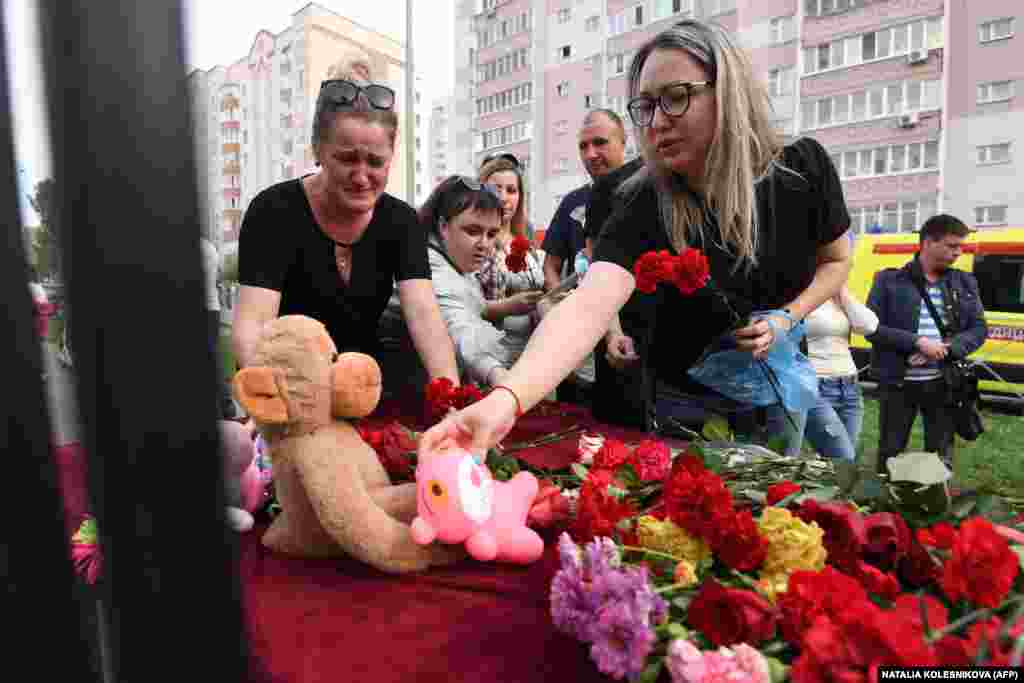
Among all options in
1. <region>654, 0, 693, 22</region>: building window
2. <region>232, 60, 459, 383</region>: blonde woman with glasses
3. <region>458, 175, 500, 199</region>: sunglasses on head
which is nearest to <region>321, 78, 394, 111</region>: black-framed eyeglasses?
<region>232, 60, 459, 383</region>: blonde woman with glasses

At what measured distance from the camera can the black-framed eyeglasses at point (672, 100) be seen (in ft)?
4.20

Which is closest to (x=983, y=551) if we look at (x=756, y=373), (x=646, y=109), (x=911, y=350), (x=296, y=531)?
(x=296, y=531)

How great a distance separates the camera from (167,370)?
0.30 meters

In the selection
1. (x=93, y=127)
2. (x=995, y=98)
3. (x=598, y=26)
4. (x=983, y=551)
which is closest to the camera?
(x=93, y=127)

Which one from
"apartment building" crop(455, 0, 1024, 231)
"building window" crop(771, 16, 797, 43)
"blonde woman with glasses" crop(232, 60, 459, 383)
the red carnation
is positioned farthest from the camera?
"building window" crop(771, 16, 797, 43)

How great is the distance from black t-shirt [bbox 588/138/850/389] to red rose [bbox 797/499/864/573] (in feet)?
2.41

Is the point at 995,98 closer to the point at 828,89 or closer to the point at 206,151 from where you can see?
the point at 828,89

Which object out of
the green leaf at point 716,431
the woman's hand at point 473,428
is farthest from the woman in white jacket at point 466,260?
the woman's hand at point 473,428

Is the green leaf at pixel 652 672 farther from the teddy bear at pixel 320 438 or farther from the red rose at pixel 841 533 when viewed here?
the teddy bear at pixel 320 438

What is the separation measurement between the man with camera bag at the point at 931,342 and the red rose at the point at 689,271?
2474 millimetres

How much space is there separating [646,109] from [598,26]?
8266mm

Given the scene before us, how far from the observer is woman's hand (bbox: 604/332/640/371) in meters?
1.78

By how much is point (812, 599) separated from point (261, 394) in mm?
562

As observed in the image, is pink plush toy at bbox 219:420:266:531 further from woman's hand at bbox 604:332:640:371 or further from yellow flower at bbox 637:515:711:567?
woman's hand at bbox 604:332:640:371
